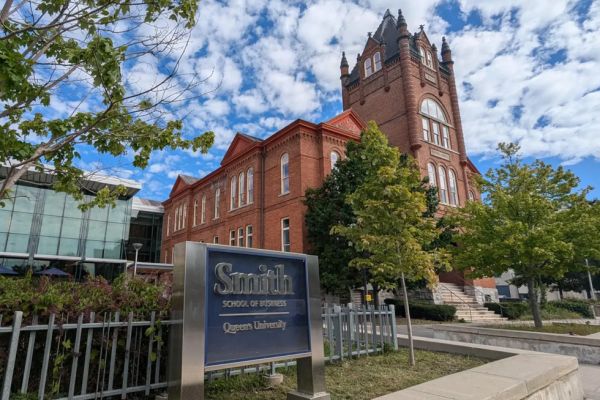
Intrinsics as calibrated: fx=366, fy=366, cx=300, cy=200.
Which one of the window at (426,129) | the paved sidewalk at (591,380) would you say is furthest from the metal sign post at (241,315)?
the window at (426,129)

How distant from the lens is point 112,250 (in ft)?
97.9

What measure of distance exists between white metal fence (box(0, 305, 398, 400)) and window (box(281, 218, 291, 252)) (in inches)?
703

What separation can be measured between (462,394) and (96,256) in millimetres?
30817

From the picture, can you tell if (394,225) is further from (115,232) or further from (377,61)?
(115,232)

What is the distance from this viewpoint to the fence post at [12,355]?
3.39 meters

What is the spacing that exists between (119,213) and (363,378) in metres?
29.8

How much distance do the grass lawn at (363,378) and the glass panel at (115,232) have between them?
28.0 meters

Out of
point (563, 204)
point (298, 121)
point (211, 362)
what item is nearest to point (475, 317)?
point (563, 204)

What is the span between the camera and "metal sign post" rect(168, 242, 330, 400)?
368cm

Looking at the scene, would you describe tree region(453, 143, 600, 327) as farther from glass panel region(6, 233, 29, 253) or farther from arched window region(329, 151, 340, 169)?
glass panel region(6, 233, 29, 253)

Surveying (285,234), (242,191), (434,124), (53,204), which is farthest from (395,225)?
(53,204)

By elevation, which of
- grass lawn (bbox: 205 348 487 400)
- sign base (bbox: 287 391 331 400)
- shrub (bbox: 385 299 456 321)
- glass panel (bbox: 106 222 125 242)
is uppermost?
glass panel (bbox: 106 222 125 242)

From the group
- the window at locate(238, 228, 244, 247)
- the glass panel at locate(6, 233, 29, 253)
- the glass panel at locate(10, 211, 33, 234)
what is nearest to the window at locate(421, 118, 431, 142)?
the window at locate(238, 228, 244, 247)

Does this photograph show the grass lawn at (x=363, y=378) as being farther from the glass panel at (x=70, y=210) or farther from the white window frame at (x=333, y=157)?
the glass panel at (x=70, y=210)
